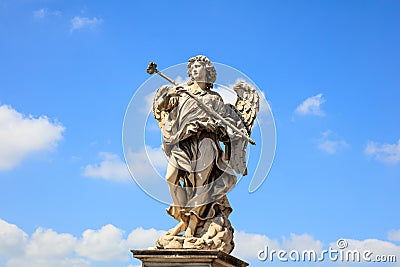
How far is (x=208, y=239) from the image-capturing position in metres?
12.7

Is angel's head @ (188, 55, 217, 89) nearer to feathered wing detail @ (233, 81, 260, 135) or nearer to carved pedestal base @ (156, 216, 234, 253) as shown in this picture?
feathered wing detail @ (233, 81, 260, 135)

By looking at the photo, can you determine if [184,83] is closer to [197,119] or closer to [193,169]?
[197,119]

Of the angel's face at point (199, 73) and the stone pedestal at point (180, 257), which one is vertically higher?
the angel's face at point (199, 73)

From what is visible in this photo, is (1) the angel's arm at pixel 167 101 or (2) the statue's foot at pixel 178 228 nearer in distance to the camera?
(2) the statue's foot at pixel 178 228

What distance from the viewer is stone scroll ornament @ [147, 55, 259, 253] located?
13.0 meters

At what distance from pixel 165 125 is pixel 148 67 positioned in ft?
3.77

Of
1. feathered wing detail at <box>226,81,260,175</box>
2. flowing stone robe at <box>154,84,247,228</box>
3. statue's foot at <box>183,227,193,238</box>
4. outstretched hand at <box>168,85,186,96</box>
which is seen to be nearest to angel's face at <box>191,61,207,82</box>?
flowing stone robe at <box>154,84,247,228</box>

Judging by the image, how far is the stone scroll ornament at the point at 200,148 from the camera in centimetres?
1305

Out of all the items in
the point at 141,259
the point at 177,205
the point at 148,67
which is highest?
the point at 148,67

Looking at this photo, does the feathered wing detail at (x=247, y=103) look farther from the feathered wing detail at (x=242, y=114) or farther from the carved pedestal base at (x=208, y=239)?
the carved pedestal base at (x=208, y=239)

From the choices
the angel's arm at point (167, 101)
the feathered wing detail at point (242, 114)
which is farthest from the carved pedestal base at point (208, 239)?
the angel's arm at point (167, 101)

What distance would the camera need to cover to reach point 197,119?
13.3m

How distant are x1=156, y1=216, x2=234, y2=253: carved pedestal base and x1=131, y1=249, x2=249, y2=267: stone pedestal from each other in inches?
10.6

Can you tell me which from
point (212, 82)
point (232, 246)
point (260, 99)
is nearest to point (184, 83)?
point (212, 82)
